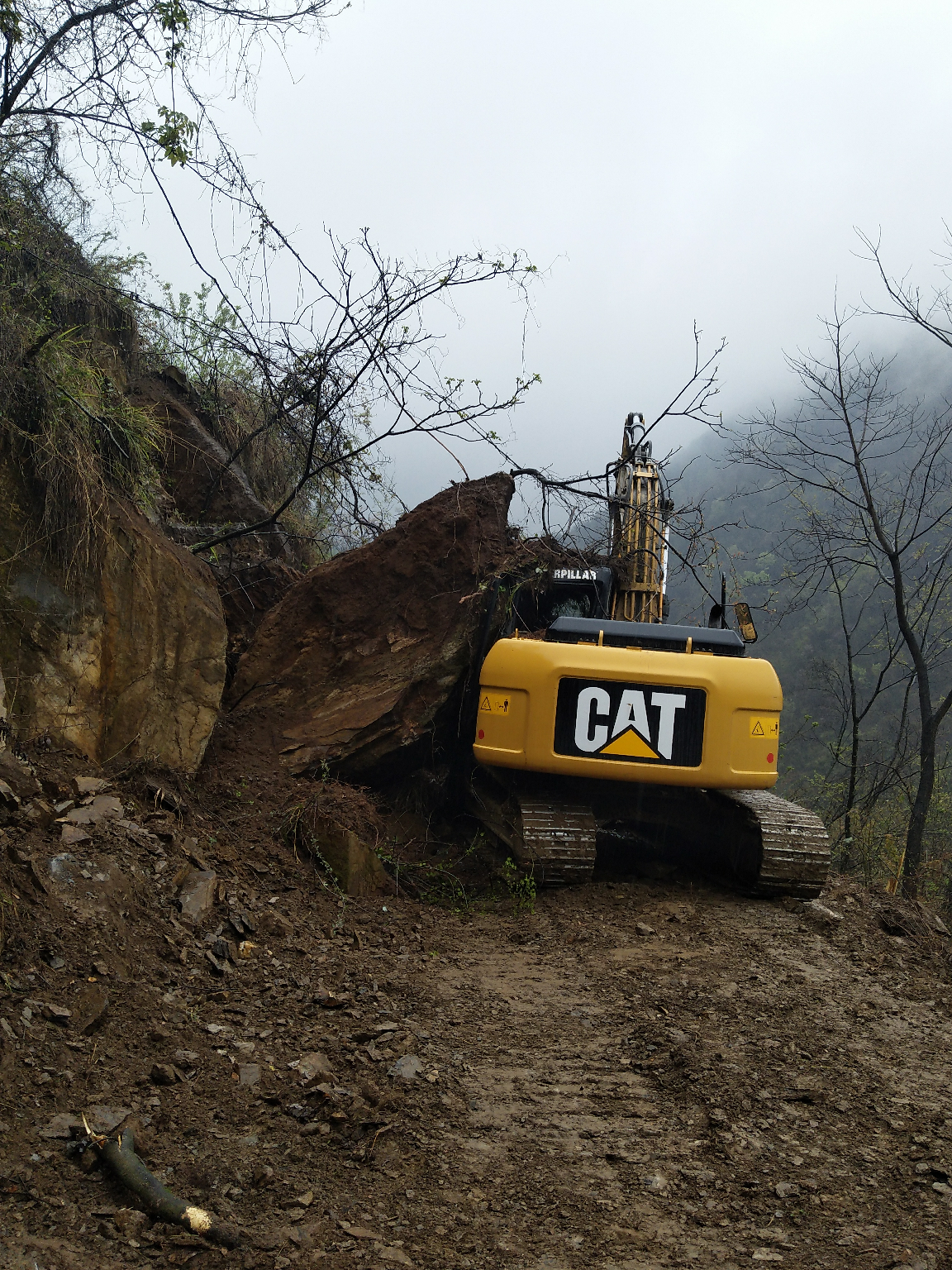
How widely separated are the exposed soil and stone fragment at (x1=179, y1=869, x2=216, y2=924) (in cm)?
4

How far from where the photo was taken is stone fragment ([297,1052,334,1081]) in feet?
9.66

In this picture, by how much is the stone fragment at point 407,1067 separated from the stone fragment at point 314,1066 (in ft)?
0.65

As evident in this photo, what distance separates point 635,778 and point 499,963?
4.78 ft

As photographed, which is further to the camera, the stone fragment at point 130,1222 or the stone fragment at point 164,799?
the stone fragment at point 164,799

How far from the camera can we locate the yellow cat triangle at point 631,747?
5379 millimetres

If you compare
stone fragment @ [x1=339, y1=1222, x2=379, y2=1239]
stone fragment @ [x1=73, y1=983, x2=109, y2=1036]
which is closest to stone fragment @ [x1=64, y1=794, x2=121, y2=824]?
stone fragment @ [x1=73, y1=983, x2=109, y2=1036]

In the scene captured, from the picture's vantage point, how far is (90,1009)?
2908 millimetres

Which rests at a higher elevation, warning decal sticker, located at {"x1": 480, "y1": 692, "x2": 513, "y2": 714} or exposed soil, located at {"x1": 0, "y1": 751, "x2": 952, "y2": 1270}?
warning decal sticker, located at {"x1": 480, "y1": 692, "x2": 513, "y2": 714}

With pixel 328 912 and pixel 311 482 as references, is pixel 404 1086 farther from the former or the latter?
pixel 311 482

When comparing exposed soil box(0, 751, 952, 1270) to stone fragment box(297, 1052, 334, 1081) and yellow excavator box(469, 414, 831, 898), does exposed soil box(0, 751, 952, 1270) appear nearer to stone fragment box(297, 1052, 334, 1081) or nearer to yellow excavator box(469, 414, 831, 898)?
stone fragment box(297, 1052, 334, 1081)

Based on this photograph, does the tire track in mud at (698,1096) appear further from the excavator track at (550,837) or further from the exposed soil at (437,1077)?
the excavator track at (550,837)

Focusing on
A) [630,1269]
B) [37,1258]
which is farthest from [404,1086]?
[37,1258]

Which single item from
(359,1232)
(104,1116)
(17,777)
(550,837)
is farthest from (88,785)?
(550,837)

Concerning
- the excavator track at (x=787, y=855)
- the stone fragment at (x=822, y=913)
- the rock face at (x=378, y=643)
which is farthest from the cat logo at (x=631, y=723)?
the rock face at (x=378, y=643)
